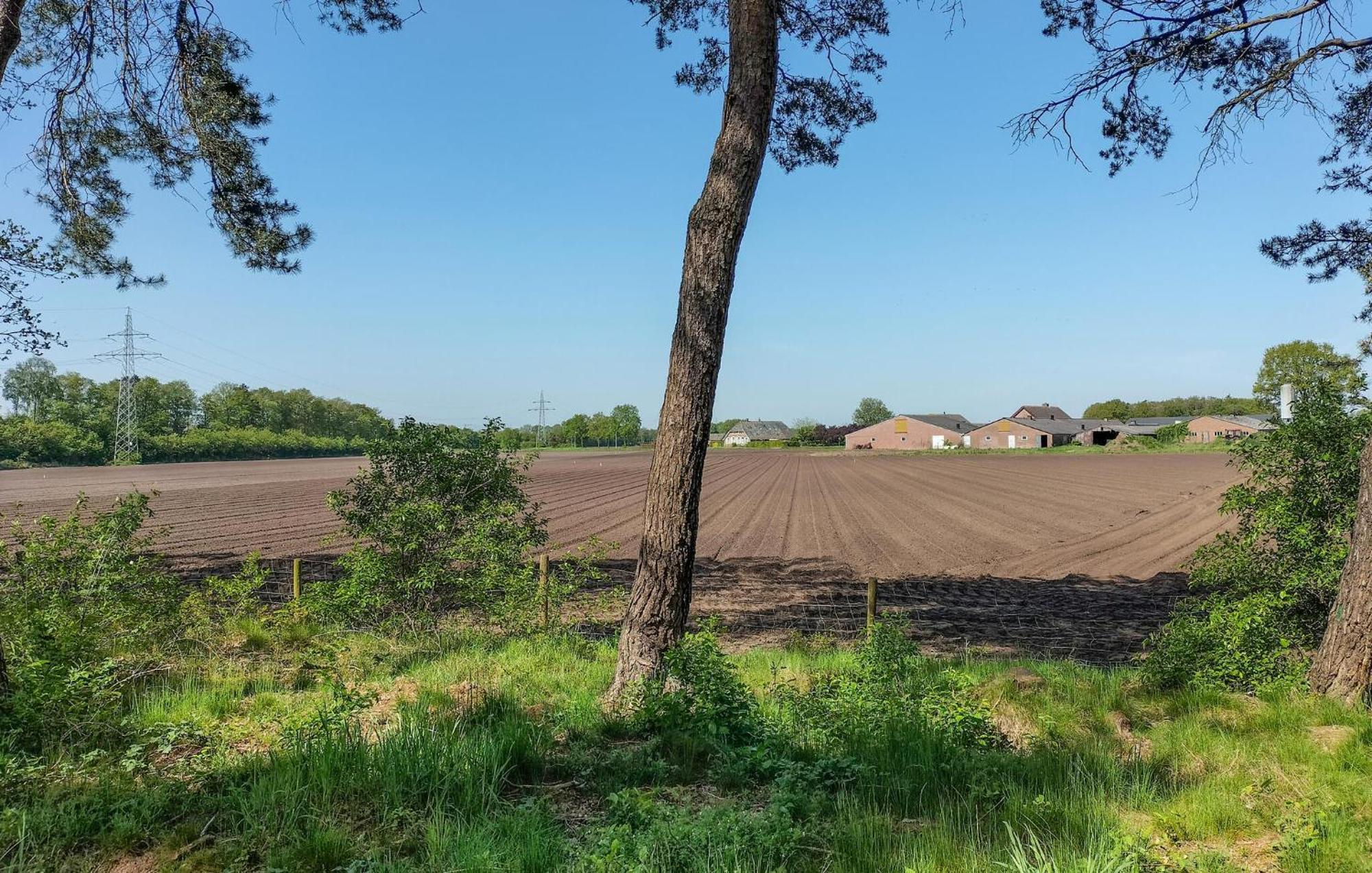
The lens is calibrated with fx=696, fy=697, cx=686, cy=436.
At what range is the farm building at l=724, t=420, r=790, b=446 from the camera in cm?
17362

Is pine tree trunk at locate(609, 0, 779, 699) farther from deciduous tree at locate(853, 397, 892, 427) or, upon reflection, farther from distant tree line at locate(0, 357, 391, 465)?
deciduous tree at locate(853, 397, 892, 427)

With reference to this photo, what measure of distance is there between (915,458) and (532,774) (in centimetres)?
8085

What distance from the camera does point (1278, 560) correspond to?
630cm

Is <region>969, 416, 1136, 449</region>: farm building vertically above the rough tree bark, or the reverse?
the rough tree bark

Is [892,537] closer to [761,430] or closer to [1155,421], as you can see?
[1155,421]

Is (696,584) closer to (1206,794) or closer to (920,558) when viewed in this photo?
(920,558)

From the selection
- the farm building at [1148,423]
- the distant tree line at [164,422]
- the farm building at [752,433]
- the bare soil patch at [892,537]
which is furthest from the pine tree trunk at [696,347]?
the farm building at [752,433]

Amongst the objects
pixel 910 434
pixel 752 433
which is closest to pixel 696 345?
pixel 910 434

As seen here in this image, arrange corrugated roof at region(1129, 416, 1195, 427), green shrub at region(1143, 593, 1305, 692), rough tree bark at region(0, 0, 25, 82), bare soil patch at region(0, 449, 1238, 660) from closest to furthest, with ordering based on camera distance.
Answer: rough tree bark at region(0, 0, 25, 82) < green shrub at region(1143, 593, 1305, 692) < bare soil patch at region(0, 449, 1238, 660) < corrugated roof at region(1129, 416, 1195, 427)

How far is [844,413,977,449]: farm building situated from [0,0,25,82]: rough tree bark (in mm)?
117670

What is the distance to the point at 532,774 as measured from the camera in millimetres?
3898

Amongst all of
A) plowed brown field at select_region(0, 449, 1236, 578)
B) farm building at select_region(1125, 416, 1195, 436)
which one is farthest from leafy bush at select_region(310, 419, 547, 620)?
farm building at select_region(1125, 416, 1195, 436)

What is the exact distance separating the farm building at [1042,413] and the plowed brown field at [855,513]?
73.0 metres

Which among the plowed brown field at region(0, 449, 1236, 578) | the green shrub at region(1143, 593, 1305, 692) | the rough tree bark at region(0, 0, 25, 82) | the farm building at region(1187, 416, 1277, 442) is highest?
the rough tree bark at region(0, 0, 25, 82)
